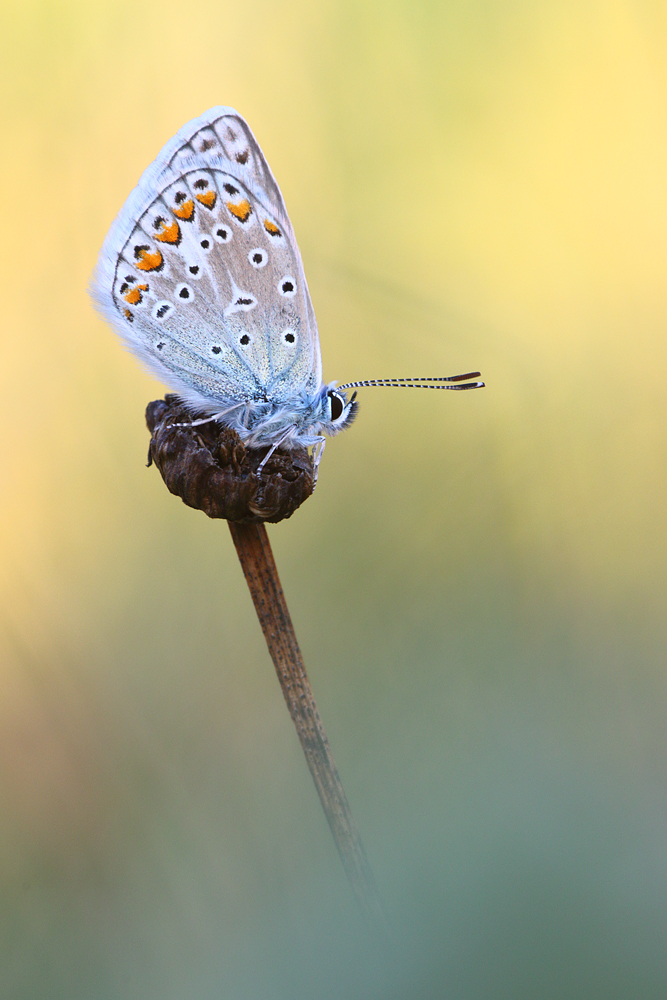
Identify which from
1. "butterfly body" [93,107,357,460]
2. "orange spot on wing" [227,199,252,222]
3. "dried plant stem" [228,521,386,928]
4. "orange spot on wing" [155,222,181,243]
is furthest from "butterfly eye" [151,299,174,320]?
"dried plant stem" [228,521,386,928]

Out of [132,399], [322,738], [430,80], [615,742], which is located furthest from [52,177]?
[615,742]

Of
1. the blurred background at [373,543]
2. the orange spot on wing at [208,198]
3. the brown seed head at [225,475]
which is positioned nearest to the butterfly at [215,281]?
the orange spot on wing at [208,198]

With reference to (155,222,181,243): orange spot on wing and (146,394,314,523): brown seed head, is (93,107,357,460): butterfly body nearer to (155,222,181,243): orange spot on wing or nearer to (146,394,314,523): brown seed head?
(155,222,181,243): orange spot on wing

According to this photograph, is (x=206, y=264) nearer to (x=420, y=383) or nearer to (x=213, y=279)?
(x=213, y=279)

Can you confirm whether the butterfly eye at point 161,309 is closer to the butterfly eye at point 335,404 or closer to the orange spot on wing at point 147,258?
the orange spot on wing at point 147,258

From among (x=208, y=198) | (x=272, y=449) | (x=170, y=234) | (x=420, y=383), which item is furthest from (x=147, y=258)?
(x=420, y=383)
